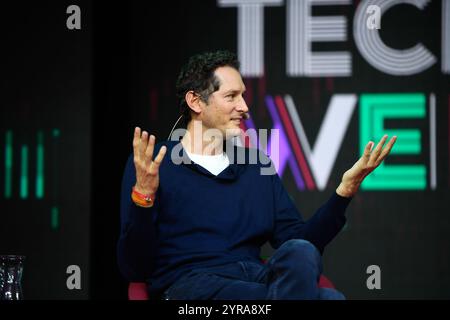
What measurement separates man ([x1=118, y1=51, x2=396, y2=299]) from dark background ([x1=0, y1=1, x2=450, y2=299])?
1.23 meters

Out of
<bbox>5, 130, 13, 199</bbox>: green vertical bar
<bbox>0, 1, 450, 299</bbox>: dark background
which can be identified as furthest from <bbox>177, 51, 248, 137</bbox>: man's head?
<bbox>5, 130, 13, 199</bbox>: green vertical bar

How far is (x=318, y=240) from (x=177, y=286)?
1.86 ft

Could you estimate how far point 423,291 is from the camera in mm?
4188

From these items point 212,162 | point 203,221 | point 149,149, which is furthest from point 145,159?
point 212,162

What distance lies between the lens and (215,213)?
8.95 ft

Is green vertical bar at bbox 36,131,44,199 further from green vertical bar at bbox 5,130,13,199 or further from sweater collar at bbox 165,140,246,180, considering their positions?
sweater collar at bbox 165,140,246,180

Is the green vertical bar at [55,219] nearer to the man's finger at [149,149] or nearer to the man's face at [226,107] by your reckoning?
the man's face at [226,107]

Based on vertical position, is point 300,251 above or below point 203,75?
below

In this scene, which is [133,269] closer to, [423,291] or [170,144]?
[170,144]

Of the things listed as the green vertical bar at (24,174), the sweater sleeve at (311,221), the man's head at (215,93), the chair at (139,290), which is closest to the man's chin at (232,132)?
the man's head at (215,93)

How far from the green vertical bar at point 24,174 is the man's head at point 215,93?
149 cm

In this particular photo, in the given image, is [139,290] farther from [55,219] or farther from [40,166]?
[40,166]

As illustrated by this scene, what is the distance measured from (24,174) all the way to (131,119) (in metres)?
0.69

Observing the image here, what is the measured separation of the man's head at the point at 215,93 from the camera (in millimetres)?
2842
